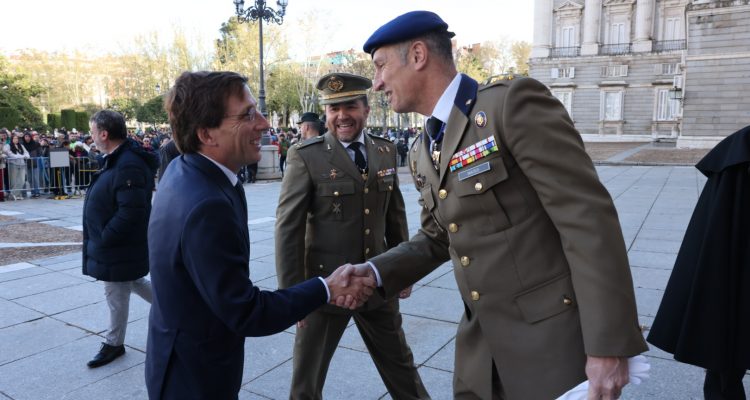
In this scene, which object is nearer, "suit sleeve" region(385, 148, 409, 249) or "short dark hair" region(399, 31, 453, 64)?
"short dark hair" region(399, 31, 453, 64)

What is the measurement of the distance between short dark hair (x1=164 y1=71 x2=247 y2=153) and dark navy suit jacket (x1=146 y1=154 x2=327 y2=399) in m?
0.10

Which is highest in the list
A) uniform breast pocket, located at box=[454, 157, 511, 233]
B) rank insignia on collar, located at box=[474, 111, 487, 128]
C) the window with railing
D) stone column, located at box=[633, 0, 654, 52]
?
stone column, located at box=[633, 0, 654, 52]

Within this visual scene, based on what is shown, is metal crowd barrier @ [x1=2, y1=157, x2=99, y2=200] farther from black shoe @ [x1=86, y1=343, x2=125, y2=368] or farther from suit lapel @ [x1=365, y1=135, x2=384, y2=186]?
suit lapel @ [x1=365, y1=135, x2=384, y2=186]

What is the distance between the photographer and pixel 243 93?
2.05m

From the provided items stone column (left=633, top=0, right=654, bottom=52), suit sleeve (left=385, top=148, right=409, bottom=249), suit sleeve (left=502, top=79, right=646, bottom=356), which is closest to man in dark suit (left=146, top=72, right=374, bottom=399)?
suit sleeve (left=502, top=79, right=646, bottom=356)

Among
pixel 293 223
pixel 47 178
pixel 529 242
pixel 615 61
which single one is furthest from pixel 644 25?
pixel 529 242

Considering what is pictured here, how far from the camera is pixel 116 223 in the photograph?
4.19m

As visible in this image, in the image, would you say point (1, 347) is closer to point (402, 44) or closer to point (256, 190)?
point (402, 44)

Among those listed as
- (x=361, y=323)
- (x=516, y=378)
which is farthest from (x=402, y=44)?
(x=361, y=323)

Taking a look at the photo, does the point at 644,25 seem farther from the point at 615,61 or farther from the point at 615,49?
the point at 615,61

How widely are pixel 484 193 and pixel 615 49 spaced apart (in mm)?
52447

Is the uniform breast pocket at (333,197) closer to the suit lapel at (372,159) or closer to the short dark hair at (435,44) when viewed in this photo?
the suit lapel at (372,159)

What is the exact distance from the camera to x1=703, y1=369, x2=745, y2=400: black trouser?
289cm

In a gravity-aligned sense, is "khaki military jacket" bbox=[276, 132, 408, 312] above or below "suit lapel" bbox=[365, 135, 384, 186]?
below
